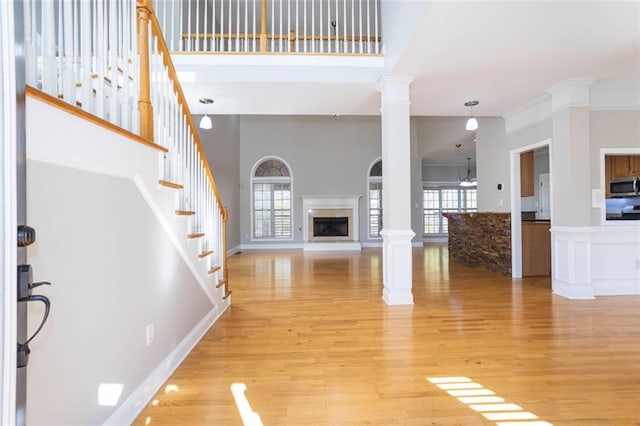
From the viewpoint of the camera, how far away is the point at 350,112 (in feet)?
16.3

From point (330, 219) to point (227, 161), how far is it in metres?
3.44

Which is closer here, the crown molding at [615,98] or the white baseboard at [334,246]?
the crown molding at [615,98]

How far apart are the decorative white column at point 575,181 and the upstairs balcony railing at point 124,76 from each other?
4223 mm

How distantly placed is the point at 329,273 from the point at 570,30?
178 inches

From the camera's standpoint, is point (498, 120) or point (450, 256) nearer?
point (498, 120)

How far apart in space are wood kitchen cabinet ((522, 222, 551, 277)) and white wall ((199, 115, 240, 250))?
613cm

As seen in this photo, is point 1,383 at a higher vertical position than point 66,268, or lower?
lower

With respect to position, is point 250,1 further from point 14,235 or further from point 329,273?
point 14,235

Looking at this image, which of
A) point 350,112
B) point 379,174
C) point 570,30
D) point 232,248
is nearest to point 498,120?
point 350,112

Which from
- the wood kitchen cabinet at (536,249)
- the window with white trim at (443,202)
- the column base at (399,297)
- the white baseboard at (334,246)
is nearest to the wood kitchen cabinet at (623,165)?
the wood kitchen cabinet at (536,249)

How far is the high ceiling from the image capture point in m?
2.52

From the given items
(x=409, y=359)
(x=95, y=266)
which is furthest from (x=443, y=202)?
(x=95, y=266)

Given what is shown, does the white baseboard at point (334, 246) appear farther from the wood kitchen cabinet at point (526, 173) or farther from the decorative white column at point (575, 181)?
the decorative white column at point (575, 181)

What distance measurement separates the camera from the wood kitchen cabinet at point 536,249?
206 inches
